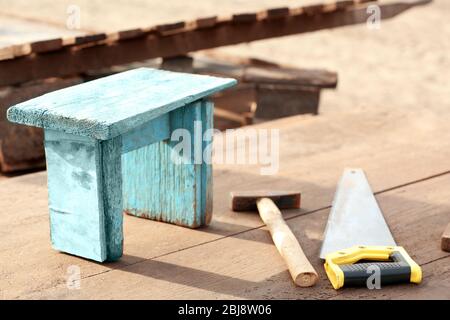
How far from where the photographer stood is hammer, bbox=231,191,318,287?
9.01 ft

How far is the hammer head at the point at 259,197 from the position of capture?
3375 millimetres

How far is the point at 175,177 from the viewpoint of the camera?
3115mm

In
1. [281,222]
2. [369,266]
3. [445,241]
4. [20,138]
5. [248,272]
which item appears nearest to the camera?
[369,266]

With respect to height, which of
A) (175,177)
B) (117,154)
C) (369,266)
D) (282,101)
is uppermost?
(117,154)

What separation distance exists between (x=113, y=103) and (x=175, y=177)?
0.43 m

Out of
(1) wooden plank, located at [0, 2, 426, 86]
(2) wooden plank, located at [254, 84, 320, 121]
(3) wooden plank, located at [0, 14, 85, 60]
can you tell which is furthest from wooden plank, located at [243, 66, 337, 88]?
(3) wooden plank, located at [0, 14, 85, 60]

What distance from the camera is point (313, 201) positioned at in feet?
11.5

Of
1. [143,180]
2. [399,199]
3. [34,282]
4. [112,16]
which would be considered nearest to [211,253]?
[143,180]

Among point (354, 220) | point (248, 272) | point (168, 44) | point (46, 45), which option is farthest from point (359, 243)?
point (168, 44)

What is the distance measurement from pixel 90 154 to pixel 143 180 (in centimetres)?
48

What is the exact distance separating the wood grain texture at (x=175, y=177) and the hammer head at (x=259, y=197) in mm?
191

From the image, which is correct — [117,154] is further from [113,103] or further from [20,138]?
[20,138]

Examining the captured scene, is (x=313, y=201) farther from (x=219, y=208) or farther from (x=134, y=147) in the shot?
(x=134, y=147)
